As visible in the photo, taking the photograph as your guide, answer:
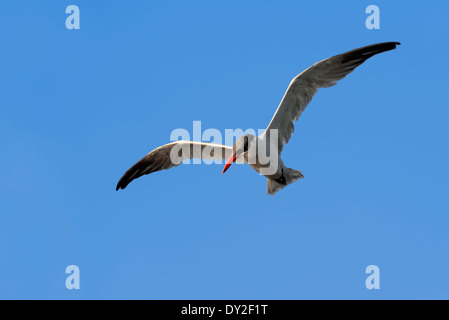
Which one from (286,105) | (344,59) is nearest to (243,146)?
(286,105)

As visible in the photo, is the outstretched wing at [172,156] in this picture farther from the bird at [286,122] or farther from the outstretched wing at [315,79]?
the outstretched wing at [315,79]

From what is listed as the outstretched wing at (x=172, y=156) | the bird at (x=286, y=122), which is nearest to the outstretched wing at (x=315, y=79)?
the bird at (x=286, y=122)

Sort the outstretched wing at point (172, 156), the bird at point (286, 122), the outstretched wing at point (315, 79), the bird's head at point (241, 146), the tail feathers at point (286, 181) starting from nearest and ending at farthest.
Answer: the bird's head at point (241, 146), the bird at point (286, 122), the outstretched wing at point (315, 79), the tail feathers at point (286, 181), the outstretched wing at point (172, 156)

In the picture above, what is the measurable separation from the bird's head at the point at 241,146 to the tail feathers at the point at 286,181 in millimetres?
1413

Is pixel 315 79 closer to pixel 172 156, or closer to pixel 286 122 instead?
pixel 286 122

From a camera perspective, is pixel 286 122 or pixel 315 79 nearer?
pixel 315 79

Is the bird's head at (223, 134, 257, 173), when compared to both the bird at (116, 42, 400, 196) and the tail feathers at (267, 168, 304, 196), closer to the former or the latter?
the bird at (116, 42, 400, 196)

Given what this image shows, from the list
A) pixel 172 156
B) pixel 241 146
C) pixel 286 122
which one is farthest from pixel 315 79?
pixel 172 156

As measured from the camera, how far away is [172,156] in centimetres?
1305

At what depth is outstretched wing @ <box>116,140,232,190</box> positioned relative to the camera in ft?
40.7

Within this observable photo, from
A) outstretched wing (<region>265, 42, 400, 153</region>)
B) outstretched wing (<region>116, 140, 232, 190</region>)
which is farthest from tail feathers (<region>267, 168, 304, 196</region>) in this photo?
outstretched wing (<region>116, 140, 232, 190</region>)

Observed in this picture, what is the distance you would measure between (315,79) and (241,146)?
8.31ft

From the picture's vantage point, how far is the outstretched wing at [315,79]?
37.5 feet

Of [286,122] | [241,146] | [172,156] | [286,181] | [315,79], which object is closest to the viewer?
[241,146]
